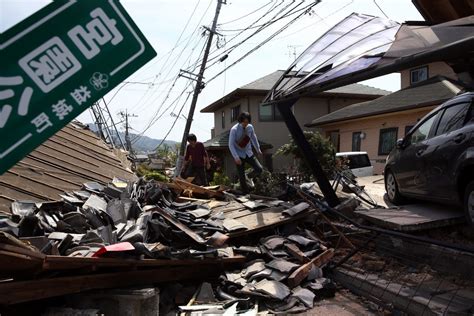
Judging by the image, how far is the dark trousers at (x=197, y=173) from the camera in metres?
9.72

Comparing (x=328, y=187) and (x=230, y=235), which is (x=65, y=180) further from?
(x=328, y=187)

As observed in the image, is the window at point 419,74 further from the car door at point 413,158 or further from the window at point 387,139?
the car door at point 413,158

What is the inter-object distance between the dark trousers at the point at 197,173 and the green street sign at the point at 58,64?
8.01 metres

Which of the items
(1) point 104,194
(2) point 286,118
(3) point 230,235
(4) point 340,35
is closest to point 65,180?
(1) point 104,194

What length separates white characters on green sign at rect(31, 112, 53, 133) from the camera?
1544 mm

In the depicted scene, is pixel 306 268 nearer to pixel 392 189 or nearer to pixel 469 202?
pixel 469 202

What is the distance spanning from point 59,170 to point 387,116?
1356 centimetres

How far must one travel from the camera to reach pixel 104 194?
21.3ft

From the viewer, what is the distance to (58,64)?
5.20 feet

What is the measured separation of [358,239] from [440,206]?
4.46ft

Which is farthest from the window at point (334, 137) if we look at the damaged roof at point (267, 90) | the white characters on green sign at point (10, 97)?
the white characters on green sign at point (10, 97)

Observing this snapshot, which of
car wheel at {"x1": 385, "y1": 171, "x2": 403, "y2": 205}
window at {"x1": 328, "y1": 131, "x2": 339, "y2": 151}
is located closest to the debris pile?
car wheel at {"x1": 385, "y1": 171, "x2": 403, "y2": 205}

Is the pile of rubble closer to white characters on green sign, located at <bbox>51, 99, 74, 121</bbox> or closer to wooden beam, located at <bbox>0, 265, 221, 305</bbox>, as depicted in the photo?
wooden beam, located at <bbox>0, 265, 221, 305</bbox>

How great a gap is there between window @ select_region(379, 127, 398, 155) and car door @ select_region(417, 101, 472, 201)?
452 inches
